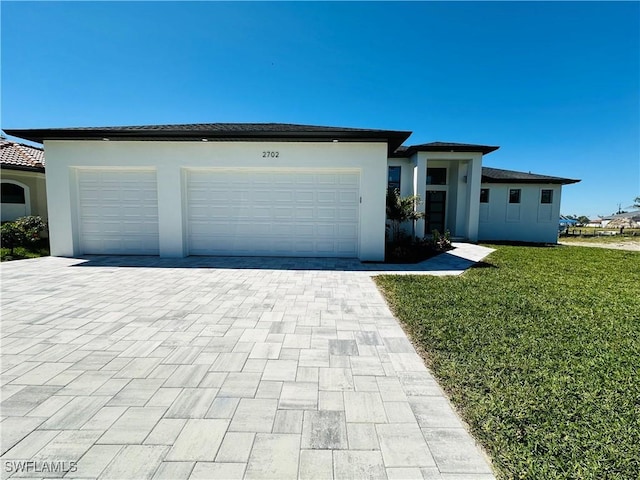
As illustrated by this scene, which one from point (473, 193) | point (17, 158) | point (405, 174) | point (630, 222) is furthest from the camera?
point (630, 222)

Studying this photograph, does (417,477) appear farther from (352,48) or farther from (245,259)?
(352,48)

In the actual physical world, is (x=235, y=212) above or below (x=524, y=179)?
below

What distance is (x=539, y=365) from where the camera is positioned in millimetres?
2627

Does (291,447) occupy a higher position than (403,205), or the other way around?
(403,205)

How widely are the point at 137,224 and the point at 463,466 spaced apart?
33.0 ft

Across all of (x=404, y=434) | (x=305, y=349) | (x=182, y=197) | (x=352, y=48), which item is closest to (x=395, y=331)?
(x=305, y=349)

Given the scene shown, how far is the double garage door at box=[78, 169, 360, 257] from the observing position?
27.8 ft

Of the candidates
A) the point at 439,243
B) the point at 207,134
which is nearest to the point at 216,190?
the point at 207,134

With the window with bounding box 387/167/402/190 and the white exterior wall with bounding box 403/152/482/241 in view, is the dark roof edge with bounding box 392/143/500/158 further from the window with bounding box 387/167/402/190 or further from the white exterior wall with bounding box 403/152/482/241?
the window with bounding box 387/167/402/190

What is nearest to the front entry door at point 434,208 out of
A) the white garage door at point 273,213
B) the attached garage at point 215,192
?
the attached garage at point 215,192

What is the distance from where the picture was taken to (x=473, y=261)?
8.51 meters

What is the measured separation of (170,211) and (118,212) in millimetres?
1892

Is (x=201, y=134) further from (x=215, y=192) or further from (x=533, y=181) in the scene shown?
(x=533, y=181)

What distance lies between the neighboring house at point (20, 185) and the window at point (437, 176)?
1830 centimetres
